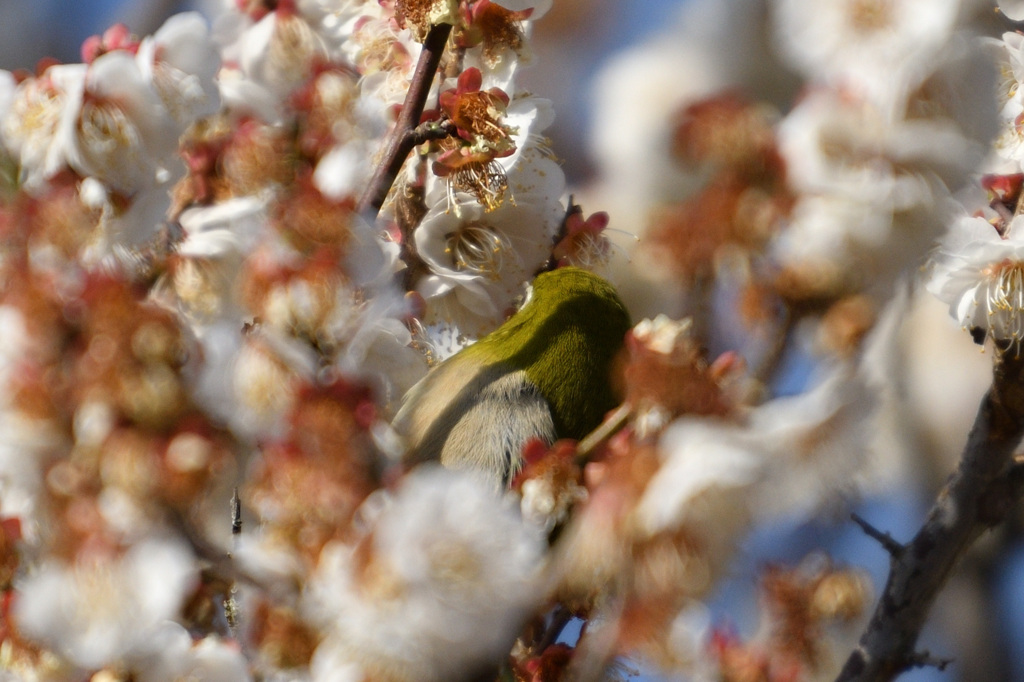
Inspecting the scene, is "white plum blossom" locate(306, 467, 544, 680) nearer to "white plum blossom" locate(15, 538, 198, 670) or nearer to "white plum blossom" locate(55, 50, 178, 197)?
"white plum blossom" locate(15, 538, 198, 670)

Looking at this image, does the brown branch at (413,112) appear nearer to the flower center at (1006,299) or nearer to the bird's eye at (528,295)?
the bird's eye at (528,295)

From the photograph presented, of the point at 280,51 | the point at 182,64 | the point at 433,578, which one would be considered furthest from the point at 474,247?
the point at 433,578

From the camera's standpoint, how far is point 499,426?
124cm

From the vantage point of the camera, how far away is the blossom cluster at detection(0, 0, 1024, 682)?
65cm

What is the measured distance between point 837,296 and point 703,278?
10 cm

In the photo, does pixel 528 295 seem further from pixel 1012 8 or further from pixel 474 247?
pixel 1012 8

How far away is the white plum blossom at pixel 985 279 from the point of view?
1089 mm

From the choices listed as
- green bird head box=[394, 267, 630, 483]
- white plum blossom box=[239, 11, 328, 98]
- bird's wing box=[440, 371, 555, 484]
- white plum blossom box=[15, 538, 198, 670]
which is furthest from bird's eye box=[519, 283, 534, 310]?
white plum blossom box=[15, 538, 198, 670]

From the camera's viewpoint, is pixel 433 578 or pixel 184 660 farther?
pixel 184 660

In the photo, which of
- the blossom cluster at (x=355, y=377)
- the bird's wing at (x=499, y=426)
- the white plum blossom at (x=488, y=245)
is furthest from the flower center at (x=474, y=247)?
the blossom cluster at (x=355, y=377)

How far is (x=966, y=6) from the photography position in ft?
2.30

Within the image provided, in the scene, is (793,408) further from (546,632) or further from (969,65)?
(546,632)

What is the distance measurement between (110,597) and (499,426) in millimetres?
596

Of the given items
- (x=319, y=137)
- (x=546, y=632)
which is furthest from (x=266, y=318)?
(x=546, y=632)
